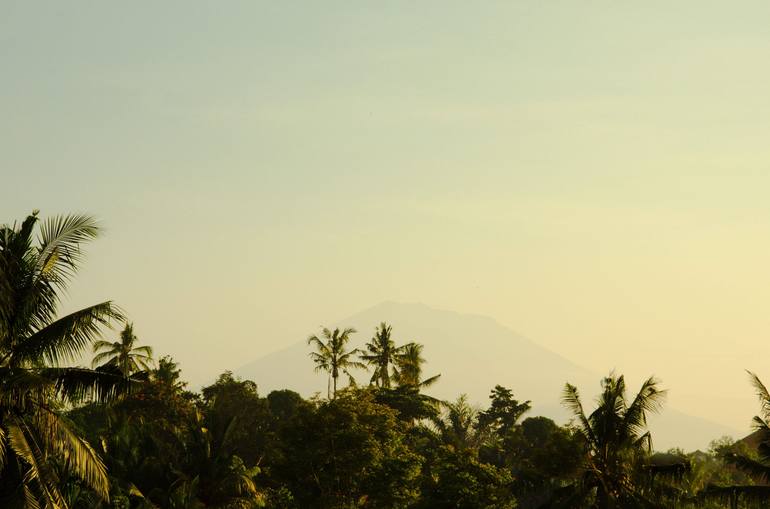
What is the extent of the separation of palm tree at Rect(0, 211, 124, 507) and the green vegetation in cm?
3

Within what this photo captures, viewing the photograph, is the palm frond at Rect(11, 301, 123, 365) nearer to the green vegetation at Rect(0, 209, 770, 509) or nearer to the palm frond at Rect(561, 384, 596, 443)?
the green vegetation at Rect(0, 209, 770, 509)

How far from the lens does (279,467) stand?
58.9 m

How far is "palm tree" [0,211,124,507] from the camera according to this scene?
858 inches

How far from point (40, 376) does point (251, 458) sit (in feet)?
223

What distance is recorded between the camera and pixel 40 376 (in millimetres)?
22359

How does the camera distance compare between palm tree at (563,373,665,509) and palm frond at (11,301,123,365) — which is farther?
palm tree at (563,373,665,509)

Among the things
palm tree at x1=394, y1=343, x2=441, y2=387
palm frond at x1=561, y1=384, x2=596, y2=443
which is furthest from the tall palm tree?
palm frond at x1=561, y1=384, x2=596, y2=443

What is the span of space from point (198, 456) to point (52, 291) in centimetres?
2352

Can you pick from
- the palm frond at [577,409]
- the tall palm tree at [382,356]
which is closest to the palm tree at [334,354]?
the tall palm tree at [382,356]

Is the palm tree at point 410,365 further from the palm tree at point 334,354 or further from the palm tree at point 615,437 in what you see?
the palm tree at point 615,437

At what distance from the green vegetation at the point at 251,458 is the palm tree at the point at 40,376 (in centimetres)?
3

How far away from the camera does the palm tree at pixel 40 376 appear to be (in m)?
21.8

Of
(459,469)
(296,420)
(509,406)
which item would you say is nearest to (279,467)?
(296,420)

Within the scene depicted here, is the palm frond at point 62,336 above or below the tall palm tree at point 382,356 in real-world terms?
below
